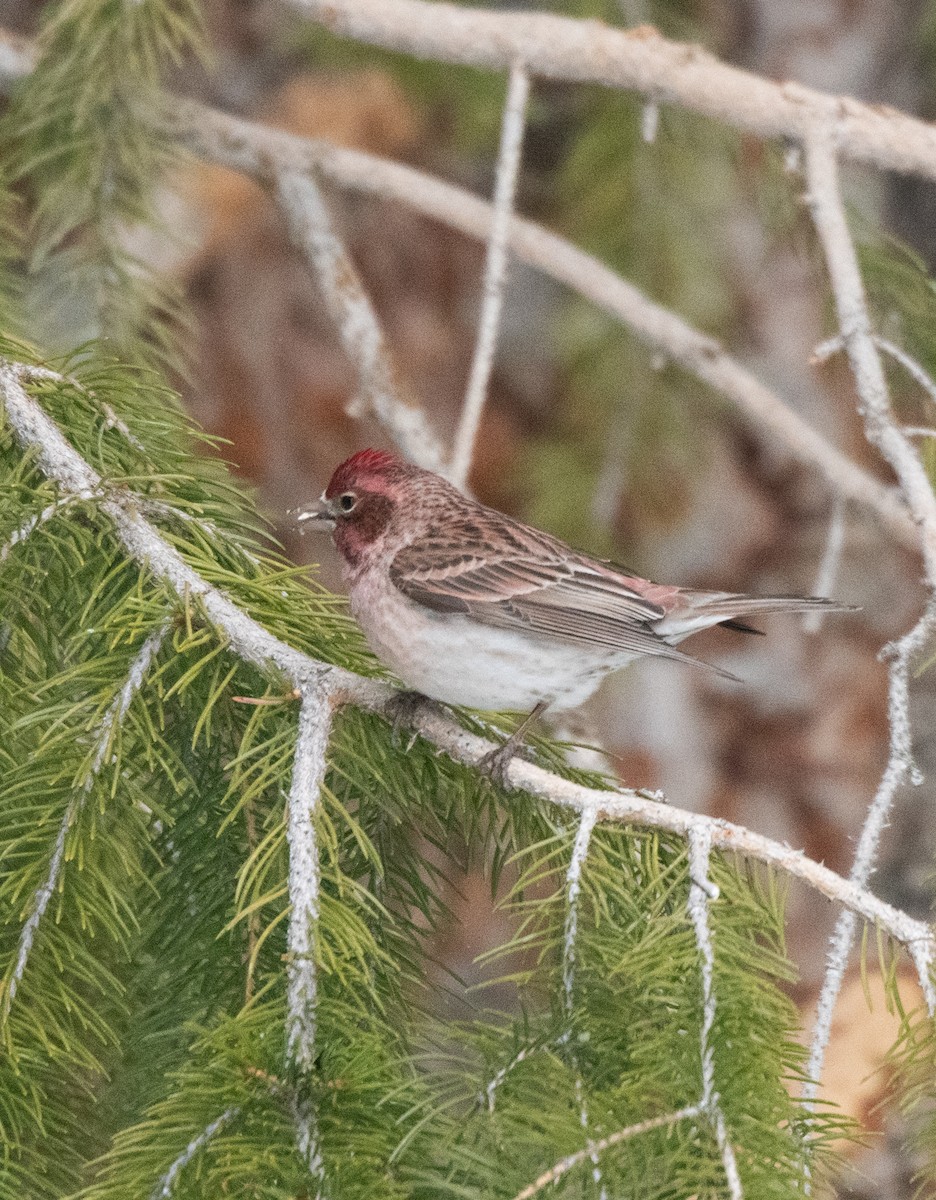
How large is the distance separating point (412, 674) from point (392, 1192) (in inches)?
44.9

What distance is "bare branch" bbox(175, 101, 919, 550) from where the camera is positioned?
327 centimetres

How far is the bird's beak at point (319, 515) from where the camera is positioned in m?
3.06

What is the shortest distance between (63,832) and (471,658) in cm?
105

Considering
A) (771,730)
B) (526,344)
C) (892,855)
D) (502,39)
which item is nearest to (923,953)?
(502,39)

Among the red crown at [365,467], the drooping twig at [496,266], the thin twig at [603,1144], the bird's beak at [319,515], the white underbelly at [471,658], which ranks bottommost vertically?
the thin twig at [603,1144]

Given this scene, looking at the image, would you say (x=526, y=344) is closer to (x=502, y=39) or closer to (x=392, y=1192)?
(x=502, y=39)

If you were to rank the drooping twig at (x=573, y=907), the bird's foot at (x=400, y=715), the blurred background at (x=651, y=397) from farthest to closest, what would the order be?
the blurred background at (x=651, y=397)
the bird's foot at (x=400, y=715)
the drooping twig at (x=573, y=907)

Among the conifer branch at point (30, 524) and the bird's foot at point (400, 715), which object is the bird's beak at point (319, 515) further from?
the conifer branch at point (30, 524)

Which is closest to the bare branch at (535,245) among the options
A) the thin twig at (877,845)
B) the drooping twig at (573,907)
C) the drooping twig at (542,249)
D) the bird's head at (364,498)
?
the drooping twig at (542,249)

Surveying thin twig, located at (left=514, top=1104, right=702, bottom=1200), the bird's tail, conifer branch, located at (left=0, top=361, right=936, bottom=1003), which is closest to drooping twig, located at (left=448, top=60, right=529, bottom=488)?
the bird's tail

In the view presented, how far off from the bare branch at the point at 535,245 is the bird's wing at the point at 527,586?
0.57 m

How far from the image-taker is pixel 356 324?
3297mm

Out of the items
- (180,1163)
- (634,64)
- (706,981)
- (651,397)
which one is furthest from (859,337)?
(651,397)

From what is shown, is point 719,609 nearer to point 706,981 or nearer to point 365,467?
point 365,467
